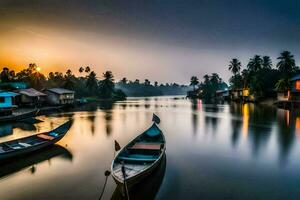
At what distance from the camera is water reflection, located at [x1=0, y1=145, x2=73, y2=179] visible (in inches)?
544

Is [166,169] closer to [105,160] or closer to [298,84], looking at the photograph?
[105,160]

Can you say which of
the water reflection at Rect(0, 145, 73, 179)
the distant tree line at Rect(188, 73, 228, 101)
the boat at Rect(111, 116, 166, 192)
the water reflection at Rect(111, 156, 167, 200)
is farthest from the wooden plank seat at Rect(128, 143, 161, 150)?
the distant tree line at Rect(188, 73, 228, 101)

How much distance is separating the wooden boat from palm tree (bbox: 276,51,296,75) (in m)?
64.3

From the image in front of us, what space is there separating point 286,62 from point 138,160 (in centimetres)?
6604

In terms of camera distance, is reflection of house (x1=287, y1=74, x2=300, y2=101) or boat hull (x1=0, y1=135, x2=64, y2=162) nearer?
boat hull (x1=0, y1=135, x2=64, y2=162)

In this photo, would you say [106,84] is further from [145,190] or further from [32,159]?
[145,190]

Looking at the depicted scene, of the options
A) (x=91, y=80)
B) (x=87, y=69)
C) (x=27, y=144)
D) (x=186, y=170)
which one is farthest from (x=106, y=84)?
(x=186, y=170)

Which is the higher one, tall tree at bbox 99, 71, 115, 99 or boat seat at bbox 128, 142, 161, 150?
tall tree at bbox 99, 71, 115, 99

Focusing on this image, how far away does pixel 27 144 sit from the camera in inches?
662

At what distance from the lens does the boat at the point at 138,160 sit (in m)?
9.29

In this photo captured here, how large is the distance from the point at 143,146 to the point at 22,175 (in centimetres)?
771

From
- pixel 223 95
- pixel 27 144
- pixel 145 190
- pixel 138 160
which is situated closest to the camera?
pixel 145 190

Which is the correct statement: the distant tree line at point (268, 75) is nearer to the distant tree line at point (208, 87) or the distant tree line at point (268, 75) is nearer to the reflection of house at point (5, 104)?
the distant tree line at point (208, 87)

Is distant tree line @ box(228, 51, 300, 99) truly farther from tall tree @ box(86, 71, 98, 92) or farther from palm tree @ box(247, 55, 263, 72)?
tall tree @ box(86, 71, 98, 92)
